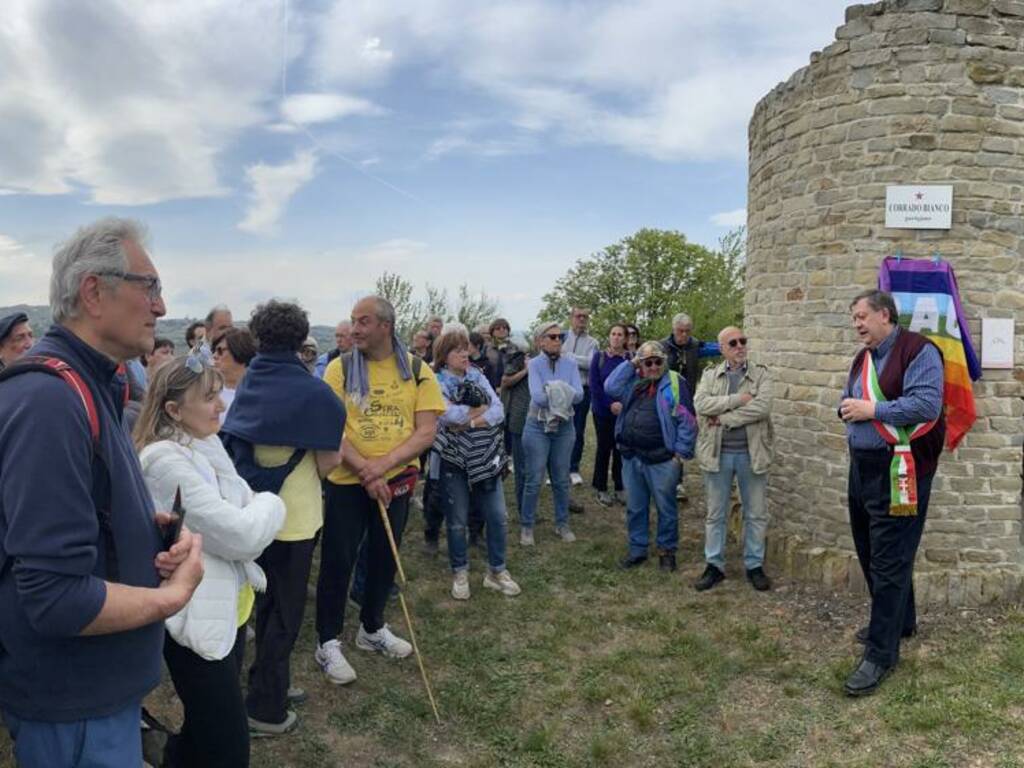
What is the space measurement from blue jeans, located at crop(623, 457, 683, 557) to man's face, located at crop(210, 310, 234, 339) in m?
3.54

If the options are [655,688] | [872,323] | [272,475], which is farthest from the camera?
[655,688]

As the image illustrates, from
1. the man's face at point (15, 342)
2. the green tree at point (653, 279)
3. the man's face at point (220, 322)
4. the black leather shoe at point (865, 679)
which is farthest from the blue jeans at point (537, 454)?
the green tree at point (653, 279)

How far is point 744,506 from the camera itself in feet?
19.3

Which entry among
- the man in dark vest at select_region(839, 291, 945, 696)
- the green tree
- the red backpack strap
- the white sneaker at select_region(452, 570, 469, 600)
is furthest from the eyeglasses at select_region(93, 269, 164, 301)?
the green tree

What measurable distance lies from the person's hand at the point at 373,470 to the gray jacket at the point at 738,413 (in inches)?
110

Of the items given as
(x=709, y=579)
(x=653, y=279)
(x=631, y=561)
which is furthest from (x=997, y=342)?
(x=653, y=279)

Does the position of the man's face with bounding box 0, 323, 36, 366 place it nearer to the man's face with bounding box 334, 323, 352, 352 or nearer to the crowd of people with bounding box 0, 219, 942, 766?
the crowd of people with bounding box 0, 219, 942, 766

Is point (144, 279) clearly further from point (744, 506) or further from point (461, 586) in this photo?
point (744, 506)

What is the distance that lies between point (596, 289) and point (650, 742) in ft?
102

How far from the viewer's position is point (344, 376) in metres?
4.16

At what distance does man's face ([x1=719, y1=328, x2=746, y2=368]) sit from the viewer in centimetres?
567

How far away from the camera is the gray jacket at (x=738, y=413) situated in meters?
5.58

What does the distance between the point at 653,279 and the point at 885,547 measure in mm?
29511

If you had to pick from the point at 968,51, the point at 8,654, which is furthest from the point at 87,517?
the point at 968,51
